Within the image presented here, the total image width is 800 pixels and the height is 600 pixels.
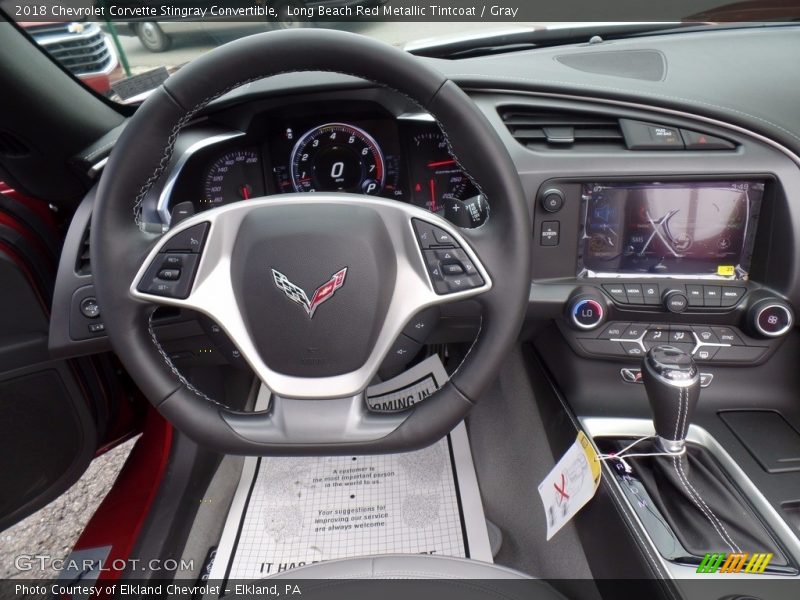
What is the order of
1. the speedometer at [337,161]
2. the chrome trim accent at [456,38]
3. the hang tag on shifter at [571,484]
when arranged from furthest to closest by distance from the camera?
the chrome trim accent at [456,38]
the speedometer at [337,161]
the hang tag on shifter at [571,484]

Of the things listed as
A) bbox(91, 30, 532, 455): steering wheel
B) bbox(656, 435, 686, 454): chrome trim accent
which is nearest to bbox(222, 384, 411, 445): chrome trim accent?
bbox(91, 30, 532, 455): steering wheel

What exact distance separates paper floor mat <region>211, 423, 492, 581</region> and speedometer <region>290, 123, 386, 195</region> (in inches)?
25.2

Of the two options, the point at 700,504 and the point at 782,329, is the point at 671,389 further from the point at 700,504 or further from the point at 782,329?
the point at 782,329

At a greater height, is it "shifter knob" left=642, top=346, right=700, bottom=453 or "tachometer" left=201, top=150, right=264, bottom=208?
"tachometer" left=201, top=150, right=264, bottom=208

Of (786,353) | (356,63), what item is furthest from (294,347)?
(786,353)

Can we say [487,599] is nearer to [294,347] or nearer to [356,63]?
[294,347]

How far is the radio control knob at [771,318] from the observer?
1016 mm

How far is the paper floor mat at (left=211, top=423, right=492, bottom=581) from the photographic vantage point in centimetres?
115

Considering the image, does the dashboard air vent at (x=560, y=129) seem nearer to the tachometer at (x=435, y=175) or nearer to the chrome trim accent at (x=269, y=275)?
the tachometer at (x=435, y=175)

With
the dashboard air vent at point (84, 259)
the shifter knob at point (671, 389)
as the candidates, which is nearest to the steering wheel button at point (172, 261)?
the dashboard air vent at point (84, 259)

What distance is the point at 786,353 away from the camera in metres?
1.12

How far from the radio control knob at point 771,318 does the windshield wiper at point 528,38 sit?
737mm

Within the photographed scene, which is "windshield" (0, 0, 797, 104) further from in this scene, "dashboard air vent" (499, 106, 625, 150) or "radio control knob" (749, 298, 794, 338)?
"radio control knob" (749, 298, 794, 338)

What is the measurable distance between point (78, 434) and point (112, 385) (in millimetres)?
131
